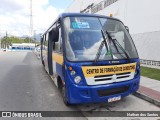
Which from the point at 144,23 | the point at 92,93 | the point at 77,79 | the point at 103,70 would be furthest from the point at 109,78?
the point at 144,23

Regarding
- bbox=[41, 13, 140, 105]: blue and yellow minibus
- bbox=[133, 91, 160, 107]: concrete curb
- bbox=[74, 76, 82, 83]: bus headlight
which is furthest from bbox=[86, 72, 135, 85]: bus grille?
bbox=[133, 91, 160, 107]: concrete curb

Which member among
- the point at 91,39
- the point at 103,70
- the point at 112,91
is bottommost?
the point at 112,91

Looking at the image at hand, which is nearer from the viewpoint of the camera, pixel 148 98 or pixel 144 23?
pixel 148 98

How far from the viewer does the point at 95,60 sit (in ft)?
16.6

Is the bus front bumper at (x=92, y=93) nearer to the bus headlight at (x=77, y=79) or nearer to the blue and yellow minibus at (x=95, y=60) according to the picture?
the blue and yellow minibus at (x=95, y=60)

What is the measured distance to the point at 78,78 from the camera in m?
4.99

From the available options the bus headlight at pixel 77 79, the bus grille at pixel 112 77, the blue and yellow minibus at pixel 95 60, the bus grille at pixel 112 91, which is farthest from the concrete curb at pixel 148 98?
the bus headlight at pixel 77 79

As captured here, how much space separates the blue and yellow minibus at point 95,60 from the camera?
5.00 metres

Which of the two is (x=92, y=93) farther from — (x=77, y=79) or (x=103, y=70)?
(x=103, y=70)

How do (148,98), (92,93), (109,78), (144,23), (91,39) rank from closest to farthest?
(92,93) → (109,78) → (91,39) → (148,98) → (144,23)

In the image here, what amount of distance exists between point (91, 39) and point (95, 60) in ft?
2.32

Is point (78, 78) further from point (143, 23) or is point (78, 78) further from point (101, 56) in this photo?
point (143, 23)

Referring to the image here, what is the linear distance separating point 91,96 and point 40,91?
344 cm

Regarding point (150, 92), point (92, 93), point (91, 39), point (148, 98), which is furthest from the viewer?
point (150, 92)
